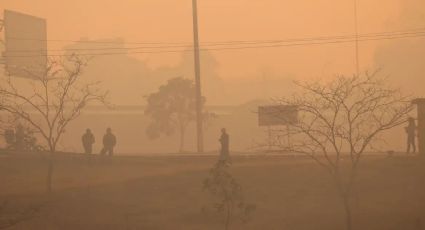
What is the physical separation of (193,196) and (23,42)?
3096 centimetres

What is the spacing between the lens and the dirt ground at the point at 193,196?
19.7 meters

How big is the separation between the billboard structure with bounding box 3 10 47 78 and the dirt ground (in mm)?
19687

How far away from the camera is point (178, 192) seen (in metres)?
23.6

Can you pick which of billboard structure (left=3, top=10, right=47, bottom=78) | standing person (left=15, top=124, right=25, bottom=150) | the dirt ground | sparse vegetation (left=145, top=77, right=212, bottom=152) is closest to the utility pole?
billboard structure (left=3, top=10, right=47, bottom=78)

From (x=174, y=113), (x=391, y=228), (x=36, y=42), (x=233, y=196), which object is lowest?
(x=391, y=228)

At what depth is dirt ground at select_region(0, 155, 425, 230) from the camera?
19703 millimetres

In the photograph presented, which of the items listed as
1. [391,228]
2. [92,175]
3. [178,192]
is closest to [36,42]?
[92,175]

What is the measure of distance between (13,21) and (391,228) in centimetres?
3785

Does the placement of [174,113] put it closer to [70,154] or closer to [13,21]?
[13,21]

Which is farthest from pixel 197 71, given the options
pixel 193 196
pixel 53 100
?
pixel 193 196

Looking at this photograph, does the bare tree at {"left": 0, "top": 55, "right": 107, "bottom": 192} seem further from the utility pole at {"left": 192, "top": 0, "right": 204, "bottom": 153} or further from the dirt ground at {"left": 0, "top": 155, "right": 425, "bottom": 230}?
the utility pole at {"left": 192, "top": 0, "right": 204, "bottom": 153}

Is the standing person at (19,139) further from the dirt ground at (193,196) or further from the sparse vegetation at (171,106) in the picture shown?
the sparse vegetation at (171,106)

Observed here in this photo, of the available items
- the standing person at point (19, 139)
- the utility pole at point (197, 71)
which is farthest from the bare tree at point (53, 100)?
the utility pole at point (197, 71)

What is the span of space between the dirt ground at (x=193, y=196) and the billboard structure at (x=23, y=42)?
64.6 feet
